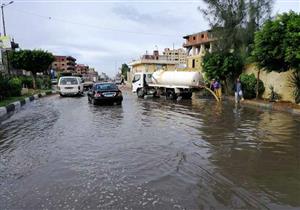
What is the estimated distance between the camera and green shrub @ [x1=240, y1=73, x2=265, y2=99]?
24434mm

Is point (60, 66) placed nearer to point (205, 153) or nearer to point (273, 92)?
point (273, 92)

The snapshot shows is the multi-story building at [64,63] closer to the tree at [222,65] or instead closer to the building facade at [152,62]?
the building facade at [152,62]

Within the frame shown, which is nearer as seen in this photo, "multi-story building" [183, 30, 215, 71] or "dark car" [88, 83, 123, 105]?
"dark car" [88, 83, 123, 105]

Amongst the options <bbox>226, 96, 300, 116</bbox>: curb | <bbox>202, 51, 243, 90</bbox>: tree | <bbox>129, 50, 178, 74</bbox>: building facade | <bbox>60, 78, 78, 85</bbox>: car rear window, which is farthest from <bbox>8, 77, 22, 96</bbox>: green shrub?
<bbox>129, 50, 178, 74</bbox>: building facade

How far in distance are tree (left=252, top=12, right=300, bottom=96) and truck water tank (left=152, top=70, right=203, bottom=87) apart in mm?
7188

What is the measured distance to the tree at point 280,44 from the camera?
17.1 meters

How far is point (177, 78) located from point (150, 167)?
2123cm

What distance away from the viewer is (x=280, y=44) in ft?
59.7

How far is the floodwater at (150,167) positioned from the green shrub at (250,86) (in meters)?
12.4

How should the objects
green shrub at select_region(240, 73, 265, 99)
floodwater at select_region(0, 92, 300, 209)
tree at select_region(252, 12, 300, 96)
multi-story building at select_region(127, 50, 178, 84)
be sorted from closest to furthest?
floodwater at select_region(0, 92, 300, 209)
tree at select_region(252, 12, 300, 96)
green shrub at select_region(240, 73, 265, 99)
multi-story building at select_region(127, 50, 178, 84)

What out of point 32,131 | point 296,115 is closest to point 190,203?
point 32,131

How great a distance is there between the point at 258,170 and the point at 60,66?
504ft

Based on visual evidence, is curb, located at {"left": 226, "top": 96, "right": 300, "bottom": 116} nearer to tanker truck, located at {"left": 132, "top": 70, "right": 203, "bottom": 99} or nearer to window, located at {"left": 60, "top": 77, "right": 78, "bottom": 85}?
tanker truck, located at {"left": 132, "top": 70, "right": 203, "bottom": 99}

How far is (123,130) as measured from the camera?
38.6 feet
